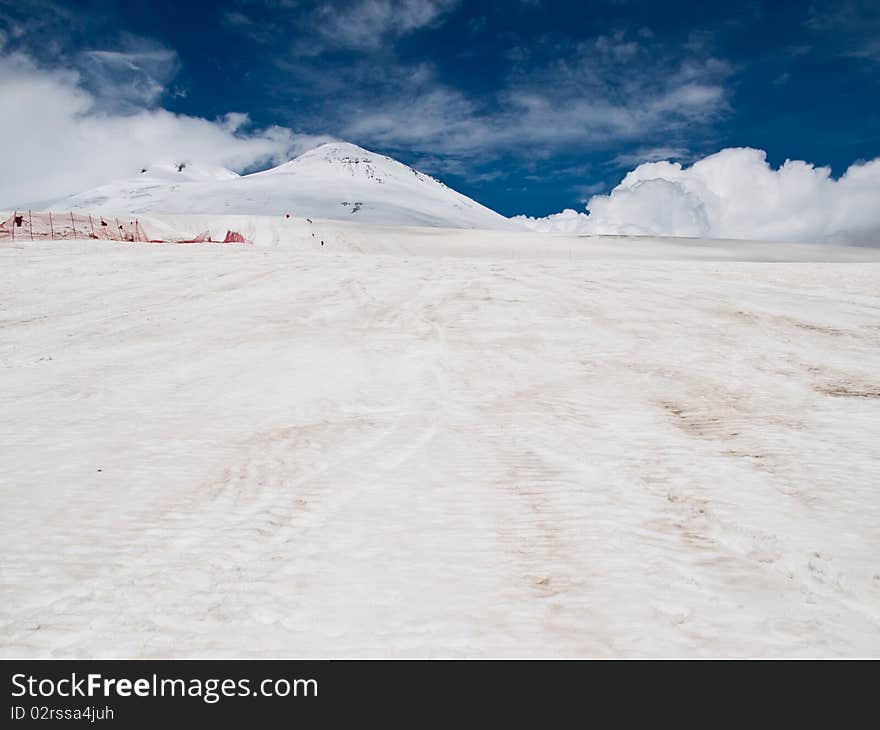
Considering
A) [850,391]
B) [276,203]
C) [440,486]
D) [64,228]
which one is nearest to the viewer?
[440,486]

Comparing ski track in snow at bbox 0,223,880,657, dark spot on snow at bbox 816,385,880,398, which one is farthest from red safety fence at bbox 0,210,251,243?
dark spot on snow at bbox 816,385,880,398

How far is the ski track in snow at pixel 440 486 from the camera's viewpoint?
3.11 meters

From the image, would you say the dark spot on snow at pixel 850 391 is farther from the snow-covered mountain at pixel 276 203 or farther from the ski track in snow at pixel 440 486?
the snow-covered mountain at pixel 276 203

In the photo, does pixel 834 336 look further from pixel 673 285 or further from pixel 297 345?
pixel 297 345

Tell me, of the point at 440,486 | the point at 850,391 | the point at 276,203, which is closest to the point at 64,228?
the point at 440,486

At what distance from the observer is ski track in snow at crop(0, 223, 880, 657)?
311 centimetres

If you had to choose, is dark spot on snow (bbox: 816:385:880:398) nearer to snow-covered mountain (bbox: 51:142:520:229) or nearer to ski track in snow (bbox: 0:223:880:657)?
ski track in snow (bbox: 0:223:880:657)

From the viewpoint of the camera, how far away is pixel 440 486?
489 cm

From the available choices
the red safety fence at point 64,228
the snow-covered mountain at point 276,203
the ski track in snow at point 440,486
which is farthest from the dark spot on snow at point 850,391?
the snow-covered mountain at point 276,203

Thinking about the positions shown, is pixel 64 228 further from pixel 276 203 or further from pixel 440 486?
pixel 276 203

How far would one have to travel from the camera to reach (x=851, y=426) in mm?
6312

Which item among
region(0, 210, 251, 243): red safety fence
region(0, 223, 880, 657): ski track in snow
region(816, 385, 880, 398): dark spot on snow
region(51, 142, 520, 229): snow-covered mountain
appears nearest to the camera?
region(0, 223, 880, 657): ski track in snow
